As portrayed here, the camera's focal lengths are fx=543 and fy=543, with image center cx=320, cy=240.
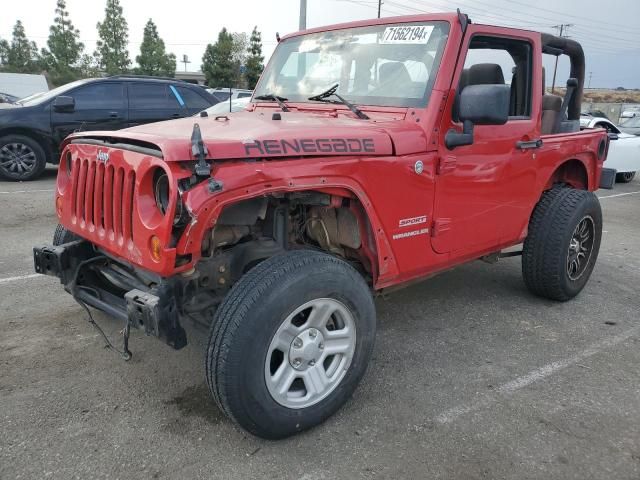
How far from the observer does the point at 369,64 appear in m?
3.50

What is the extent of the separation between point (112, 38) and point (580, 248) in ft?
192

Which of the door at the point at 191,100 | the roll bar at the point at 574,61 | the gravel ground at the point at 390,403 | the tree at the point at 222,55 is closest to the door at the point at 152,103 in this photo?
Result: the door at the point at 191,100

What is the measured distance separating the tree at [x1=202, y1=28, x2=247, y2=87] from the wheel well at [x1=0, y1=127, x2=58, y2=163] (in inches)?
1440

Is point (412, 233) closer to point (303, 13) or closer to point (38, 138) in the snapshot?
point (38, 138)

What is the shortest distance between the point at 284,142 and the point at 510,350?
217 cm

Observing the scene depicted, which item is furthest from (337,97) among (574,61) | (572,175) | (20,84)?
(20,84)

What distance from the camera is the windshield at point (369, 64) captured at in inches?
129

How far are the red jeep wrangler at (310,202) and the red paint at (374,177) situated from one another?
10 mm

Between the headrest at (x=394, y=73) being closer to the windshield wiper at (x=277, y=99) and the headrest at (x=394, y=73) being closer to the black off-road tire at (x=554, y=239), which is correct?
the windshield wiper at (x=277, y=99)

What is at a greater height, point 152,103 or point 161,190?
Result: point 152,103

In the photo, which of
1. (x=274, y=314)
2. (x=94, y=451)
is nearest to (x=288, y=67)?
(x=274, y=314)

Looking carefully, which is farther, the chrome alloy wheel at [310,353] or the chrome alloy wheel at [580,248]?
the chrome alloy wheel at [580,248]

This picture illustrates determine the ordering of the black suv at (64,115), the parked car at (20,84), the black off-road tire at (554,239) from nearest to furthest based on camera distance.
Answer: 1. the black off-road tire at (554,239)
2. the black suv at (64,115)
3. the parked car at (20,84)

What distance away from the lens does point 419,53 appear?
3316 mm
